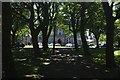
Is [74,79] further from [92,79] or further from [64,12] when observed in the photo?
[64,12]

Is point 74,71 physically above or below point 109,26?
below

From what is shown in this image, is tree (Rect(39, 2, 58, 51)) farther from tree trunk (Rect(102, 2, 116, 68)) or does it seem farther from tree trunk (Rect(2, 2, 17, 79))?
tree trunk (Rect(2, 2, 17, 79))

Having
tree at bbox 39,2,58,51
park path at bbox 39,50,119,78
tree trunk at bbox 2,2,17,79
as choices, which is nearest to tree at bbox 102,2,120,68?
park path at bbox 39,50,119,78

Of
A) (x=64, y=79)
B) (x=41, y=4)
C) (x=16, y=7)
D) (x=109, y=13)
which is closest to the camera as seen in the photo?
(x=64, y=79)

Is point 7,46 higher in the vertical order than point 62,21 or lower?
lower

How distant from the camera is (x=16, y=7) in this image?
34.6 metres

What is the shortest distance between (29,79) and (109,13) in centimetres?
819

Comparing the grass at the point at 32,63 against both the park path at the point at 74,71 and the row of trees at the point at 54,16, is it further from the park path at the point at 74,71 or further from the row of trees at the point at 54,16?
the row of trees at the point at 54,16

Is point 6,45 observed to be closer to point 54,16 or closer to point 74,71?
point 74,71

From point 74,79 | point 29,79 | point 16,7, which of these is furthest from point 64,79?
point 16,7

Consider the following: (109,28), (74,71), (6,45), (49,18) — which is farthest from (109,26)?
(49,18)

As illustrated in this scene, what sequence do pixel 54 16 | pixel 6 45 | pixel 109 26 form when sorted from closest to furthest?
1. pixel 6 45
2. pixel 109 26
3. pixel 54 16

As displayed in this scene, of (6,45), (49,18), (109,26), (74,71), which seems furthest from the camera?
(49,18)

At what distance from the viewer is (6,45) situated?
15.6m
